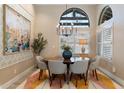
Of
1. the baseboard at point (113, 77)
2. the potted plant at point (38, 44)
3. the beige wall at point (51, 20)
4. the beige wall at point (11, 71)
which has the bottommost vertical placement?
the baseboard at point (113, 77)

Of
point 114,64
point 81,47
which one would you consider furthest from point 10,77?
point 81,47

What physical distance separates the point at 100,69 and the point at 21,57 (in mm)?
3554

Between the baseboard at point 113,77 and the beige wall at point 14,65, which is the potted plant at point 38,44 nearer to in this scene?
the beige wall at point 14,65

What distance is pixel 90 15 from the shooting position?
9.20 metres

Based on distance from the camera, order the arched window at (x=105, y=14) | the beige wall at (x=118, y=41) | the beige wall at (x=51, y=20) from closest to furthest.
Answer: the beige wall at (x=118, y=41), the arched window at (x=105, y=14), the beige wall at (x=51, y=20)

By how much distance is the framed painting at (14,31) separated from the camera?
16.2ft

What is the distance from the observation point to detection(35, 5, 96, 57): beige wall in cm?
916

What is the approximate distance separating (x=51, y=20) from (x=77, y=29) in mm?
1371

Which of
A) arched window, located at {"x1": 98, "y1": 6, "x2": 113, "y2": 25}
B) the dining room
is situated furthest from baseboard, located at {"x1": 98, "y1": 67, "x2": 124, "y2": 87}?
arched window, located at {"x1": 98, "y1": 6, "x2": 113, "y2": 25}

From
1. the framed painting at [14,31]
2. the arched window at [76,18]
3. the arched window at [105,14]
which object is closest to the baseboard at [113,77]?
the arched window at [105,14]

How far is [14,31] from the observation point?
5.68 metres

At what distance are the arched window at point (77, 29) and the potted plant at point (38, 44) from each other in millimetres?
920

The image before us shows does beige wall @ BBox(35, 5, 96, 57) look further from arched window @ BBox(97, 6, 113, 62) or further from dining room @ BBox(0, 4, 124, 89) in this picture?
arched window @ BBox(97, 6, 113, 62)

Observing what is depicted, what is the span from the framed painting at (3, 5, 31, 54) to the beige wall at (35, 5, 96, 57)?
1.82 meters
